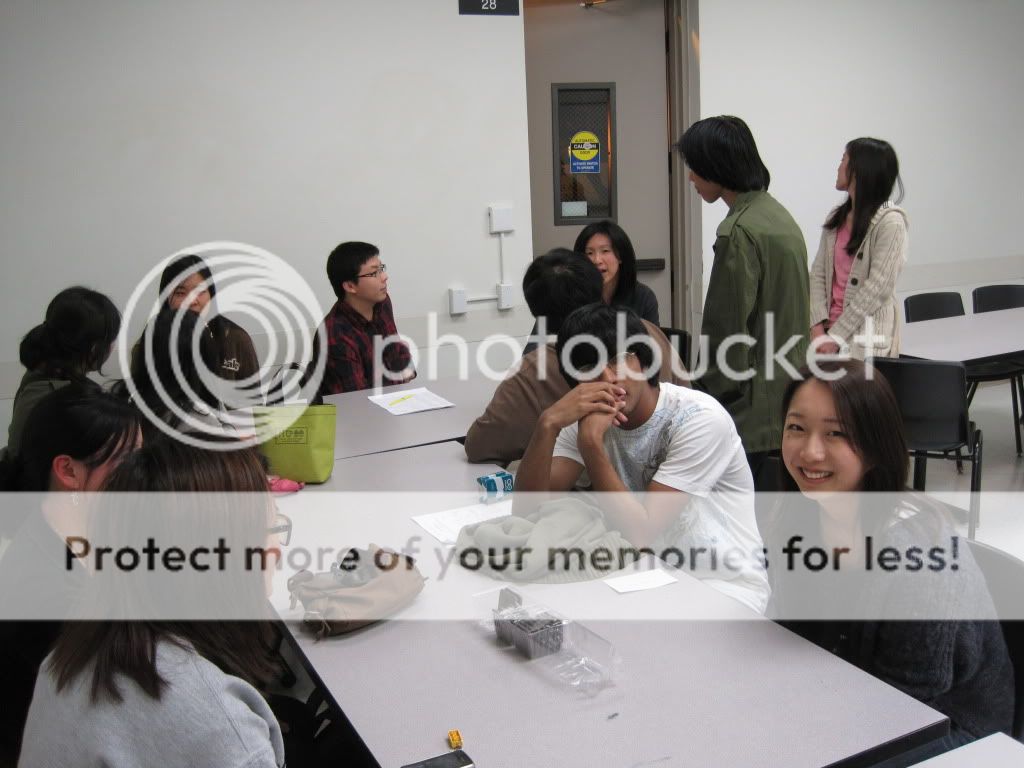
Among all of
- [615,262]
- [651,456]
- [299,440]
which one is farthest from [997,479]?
[299,440]

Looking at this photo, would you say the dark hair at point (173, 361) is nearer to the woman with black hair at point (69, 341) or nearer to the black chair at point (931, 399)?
the woman with black hair at point (69, 341)

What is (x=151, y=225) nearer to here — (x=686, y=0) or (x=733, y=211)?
(x=733, y=211)

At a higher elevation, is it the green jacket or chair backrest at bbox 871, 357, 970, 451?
the green jacket

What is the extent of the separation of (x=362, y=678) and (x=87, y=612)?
1.68ft

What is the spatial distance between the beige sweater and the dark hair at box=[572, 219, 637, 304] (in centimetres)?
90

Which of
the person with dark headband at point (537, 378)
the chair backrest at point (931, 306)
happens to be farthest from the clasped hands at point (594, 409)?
the chair backrest at point (931, 306)

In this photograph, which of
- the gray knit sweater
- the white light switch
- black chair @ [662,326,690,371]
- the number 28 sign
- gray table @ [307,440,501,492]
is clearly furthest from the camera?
the white light switch

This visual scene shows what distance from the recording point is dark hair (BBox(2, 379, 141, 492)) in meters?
1.92

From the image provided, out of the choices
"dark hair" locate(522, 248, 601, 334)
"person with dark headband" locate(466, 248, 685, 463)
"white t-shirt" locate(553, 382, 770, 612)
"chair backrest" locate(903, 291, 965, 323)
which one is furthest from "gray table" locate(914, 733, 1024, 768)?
"chair backrest" locate(903, 291, 965, 323)

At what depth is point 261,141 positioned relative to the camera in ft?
15.1

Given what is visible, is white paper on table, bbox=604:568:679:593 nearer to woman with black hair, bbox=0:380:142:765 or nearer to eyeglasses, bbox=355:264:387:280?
woman with black hair, bbox=0:380:142:765

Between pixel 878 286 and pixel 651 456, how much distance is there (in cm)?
201

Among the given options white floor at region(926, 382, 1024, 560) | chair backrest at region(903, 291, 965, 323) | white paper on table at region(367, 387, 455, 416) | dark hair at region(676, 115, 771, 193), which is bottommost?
white floor at region(926, 382, 1024, 560)

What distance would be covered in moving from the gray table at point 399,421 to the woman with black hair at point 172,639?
162 cm
